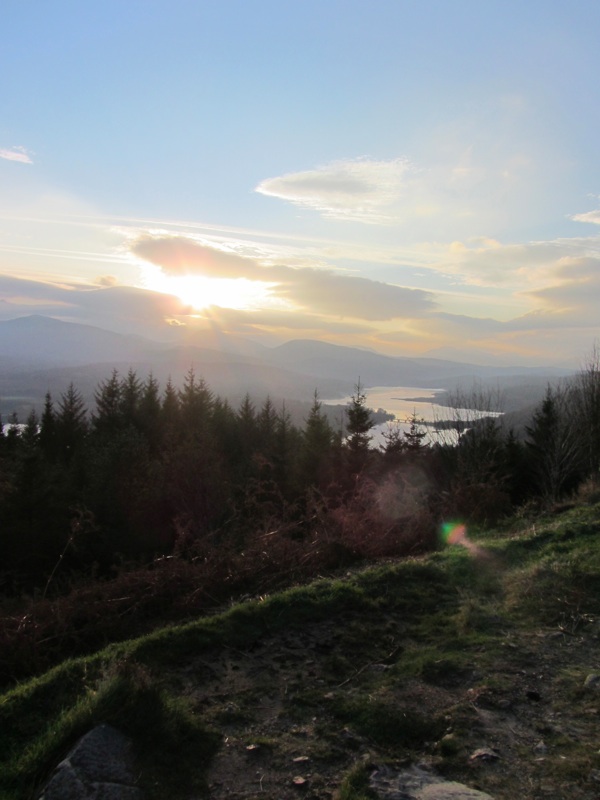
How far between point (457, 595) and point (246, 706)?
312 cm

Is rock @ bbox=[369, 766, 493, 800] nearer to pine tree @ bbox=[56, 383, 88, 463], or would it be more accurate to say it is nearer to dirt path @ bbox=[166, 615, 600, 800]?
dirt path @ bbox=[166, 615, 600, 800]

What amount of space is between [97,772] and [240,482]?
22.6m

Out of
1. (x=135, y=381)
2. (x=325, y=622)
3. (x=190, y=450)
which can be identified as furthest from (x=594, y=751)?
(x=135, y=381)

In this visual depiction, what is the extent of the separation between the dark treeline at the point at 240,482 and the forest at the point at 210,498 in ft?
0.21

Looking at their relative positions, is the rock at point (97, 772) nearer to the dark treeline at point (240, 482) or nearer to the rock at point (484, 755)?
the rock at point (484, 755)

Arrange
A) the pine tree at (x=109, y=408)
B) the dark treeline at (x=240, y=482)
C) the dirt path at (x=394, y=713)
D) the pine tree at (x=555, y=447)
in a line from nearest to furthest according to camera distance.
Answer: the dirt path at (x=394, y=713), the dark treeline at (x=240, y=482), the pine tree at (x=555, y=447), the pine tree at (x=109, y=408)

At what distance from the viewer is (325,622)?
5.99 m

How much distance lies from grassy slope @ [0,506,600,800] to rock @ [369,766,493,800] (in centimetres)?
11

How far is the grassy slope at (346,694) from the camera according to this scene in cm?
359

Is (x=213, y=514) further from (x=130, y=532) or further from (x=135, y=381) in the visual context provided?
(x=135, y=381)

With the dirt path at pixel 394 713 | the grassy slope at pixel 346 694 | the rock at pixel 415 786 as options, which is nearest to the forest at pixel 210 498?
the grassy slope at pixel 346 694

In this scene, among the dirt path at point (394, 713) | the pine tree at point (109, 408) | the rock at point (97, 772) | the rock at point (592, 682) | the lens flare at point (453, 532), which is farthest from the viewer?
the pine tree at point (109, 408)

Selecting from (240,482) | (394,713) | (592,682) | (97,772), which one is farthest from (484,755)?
(240,482)

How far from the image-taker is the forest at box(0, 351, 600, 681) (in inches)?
278
